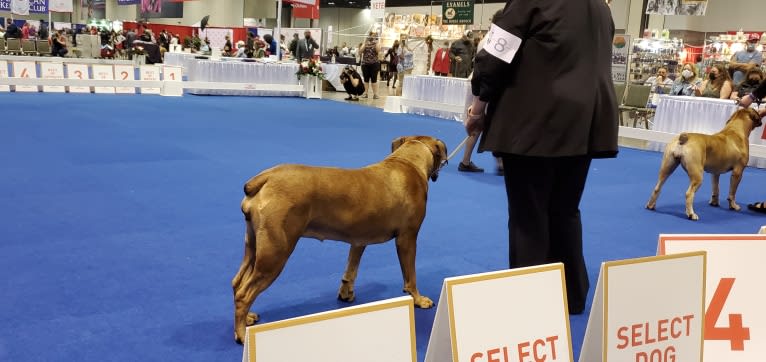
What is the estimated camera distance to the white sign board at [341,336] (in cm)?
142

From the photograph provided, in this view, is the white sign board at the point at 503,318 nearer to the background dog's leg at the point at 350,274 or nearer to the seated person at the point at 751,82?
the background dog's leg at the point at 350,274

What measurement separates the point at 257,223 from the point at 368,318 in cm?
102

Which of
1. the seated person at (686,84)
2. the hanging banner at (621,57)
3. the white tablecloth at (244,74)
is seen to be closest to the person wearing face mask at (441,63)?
the white tablecloth at (244,74)

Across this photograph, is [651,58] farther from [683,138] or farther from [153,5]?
[153,5]

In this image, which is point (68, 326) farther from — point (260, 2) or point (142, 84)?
point (260, 2)

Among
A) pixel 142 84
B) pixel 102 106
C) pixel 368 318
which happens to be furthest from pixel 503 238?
pixel 142 84

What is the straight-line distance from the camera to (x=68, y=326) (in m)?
2.72

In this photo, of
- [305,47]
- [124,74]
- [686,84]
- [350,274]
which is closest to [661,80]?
[686,84]

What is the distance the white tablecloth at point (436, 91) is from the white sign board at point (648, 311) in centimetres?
1113

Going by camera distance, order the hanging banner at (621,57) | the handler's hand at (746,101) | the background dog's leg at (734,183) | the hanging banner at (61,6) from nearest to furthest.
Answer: the background dog's leg at (734,183) → the handler's hand at (746,101) → the hanging banner at (621,57) → the hanging banner at (61,6)

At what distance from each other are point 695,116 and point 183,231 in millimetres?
8495

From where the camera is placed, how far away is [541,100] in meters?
2.62

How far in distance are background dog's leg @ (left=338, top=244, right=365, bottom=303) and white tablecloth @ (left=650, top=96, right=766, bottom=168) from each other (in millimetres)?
8144

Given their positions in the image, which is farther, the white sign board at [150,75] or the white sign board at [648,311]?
the white sign board at [150,75]
